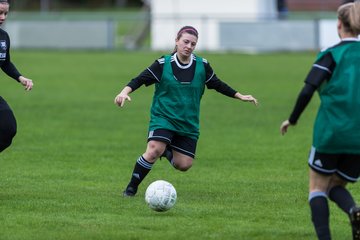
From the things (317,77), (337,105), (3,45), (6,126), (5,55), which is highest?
(317,77)

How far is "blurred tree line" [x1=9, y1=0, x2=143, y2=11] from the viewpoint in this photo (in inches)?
2761

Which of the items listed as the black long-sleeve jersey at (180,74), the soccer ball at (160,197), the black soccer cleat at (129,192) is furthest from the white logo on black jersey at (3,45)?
the soccer ball at (160,197)

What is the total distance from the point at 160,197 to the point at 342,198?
6.87 feet

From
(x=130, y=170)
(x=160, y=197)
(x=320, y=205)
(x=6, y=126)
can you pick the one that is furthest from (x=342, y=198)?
(x=130, y=170)

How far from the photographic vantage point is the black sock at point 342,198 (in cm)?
677

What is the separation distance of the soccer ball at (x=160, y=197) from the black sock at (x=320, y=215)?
1975 mm

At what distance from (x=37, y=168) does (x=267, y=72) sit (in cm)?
1742

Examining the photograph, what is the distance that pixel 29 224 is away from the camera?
7.92 meters

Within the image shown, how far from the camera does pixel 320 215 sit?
6.71 m

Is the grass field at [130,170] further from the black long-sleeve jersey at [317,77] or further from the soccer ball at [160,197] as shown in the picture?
the black long-sleeve jersey at [317,77]

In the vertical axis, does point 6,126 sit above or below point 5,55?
below

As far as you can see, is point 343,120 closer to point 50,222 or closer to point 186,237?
point 186,237

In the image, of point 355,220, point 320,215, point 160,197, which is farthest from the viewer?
point 160,197

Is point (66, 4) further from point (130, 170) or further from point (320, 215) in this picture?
point (320, 215)
